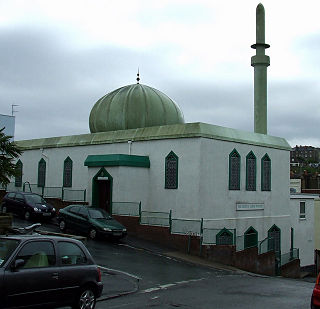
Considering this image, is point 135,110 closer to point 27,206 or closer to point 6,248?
point 27,206

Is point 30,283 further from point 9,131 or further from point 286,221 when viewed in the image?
point 9,131

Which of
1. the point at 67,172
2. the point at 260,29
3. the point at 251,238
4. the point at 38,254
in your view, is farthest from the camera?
the point at 260,29

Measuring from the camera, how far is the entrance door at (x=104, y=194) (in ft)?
88.9

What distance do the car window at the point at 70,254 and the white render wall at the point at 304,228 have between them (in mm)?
24077

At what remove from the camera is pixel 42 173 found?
3325 cm

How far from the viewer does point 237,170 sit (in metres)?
A: 26.6

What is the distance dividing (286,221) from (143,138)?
10488 mm

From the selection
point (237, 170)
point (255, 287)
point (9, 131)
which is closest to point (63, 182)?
point (237, 170)

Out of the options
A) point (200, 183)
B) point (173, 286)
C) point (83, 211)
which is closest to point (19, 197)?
point (83, 211)

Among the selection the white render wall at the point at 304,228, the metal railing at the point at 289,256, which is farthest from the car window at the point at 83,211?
the white render wall at the point at 304,228

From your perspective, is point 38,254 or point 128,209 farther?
point 128,209

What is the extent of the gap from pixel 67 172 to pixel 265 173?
1219 centimetres

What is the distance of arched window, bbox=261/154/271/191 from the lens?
28.6m

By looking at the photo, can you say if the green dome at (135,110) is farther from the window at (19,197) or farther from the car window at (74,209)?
the car window at (74,209)
